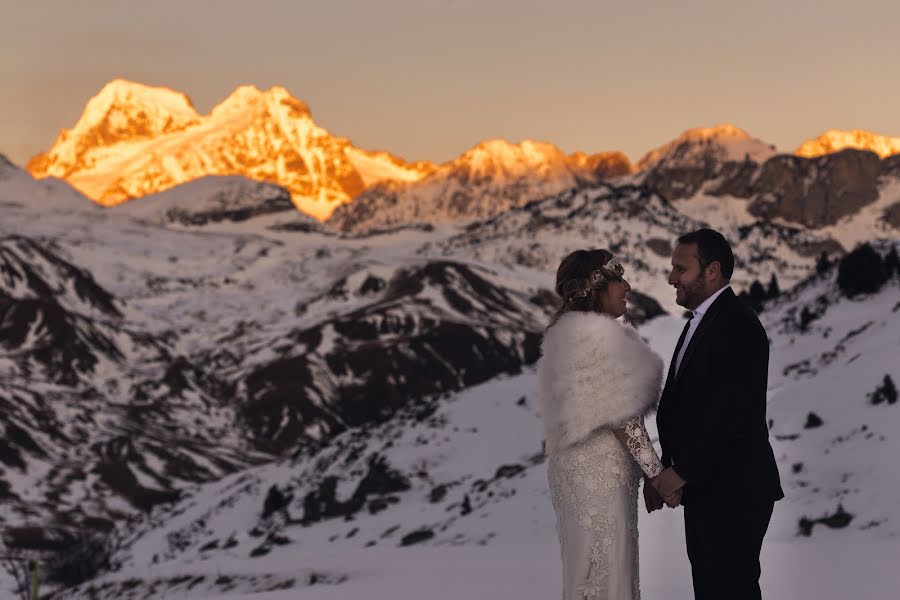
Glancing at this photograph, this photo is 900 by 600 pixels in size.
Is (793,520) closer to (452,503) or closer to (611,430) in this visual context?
(611,430)

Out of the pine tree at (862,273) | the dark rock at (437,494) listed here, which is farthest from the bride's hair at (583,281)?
the pine tree at (862,273)

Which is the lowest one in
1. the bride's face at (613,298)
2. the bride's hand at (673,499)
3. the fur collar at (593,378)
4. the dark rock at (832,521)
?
the bride's hand at (673,499)

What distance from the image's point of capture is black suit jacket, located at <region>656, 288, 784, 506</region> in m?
12.2

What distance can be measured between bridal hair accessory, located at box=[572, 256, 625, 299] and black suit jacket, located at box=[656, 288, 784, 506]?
1.04 meters

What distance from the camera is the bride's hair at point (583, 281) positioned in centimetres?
1305

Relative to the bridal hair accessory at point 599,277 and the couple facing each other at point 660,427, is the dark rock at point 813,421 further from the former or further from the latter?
the bridal hair accessory at point 599,277

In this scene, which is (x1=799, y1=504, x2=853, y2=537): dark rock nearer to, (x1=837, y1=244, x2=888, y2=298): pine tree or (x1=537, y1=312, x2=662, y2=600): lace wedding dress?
(x1=537, y1=312, x2=662, y2=600): lace wedding dress

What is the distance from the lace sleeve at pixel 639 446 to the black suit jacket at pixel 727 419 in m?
0.22

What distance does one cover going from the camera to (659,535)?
2738 cm

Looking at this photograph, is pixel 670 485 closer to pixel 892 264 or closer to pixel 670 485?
pixel 670 485

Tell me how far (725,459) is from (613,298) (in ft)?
6.25

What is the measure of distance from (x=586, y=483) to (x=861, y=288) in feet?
192

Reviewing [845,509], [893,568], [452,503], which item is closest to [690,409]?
[893,568]

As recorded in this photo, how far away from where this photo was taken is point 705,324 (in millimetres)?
12766
